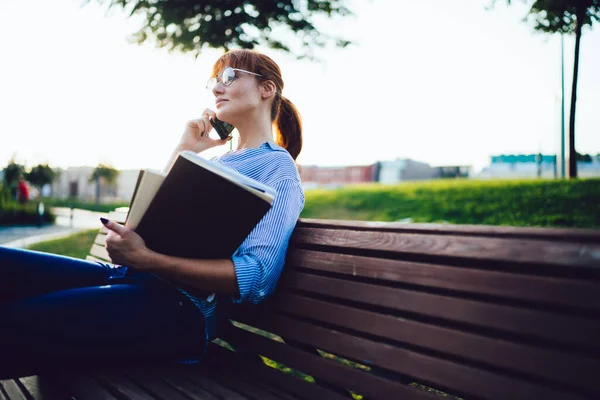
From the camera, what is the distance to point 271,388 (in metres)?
1.86

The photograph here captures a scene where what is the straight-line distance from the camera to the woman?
1.79 metres

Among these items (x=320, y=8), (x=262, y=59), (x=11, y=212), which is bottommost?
(x=11, y=212)

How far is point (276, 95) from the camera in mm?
2588

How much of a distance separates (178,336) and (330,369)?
0.63m

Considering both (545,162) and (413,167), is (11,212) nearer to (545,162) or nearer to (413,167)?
(413,167)

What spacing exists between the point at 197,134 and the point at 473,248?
1889mm

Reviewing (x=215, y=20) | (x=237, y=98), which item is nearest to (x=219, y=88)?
(x=237, y=98)

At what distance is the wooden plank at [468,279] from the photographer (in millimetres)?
1201

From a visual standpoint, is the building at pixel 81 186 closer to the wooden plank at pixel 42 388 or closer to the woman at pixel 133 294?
the wooden plank at pixel 42 388

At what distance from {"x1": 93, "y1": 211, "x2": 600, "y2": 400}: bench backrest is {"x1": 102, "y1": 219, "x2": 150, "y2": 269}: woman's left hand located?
0.59m

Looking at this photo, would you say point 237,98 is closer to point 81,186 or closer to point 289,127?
point 289,127

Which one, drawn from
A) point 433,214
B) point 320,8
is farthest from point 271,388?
point 433,214

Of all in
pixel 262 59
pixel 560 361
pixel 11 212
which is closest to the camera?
pixel 560 361

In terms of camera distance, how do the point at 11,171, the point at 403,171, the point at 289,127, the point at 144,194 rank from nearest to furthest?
the point at 144,194, the point at 289,127, the point at 11,171, the point at 403,171
